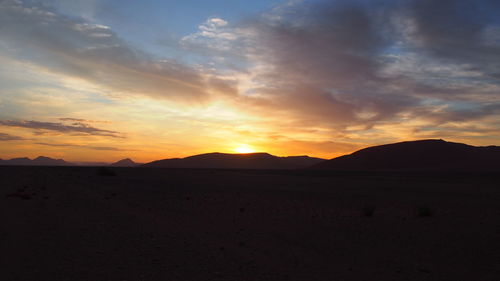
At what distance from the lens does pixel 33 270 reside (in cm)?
879

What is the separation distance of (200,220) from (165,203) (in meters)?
6.41

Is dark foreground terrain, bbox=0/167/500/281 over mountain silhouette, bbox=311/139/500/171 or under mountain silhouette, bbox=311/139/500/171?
under

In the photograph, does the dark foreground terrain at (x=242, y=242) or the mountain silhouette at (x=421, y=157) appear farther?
the mountain silhouette at (x=421, y=157)

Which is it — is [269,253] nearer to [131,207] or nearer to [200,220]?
[200,220]

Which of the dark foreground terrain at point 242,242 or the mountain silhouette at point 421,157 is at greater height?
the mountain silhouette at point 421,157

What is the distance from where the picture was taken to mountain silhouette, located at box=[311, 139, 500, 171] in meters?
115

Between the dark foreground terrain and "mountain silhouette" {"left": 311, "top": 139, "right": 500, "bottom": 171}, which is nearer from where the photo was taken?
the dark foreground terrain

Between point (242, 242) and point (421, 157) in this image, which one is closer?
point (242, 242)

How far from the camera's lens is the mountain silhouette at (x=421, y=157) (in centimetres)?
11516

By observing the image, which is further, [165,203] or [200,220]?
[165,203]

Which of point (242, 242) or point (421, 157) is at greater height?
point (421, 157)

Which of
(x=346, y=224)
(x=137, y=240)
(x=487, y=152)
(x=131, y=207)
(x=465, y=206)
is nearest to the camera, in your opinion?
(x=137, y=240)

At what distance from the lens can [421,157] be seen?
5098 inches

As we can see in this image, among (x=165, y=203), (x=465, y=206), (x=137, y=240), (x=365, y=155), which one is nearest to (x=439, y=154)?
(x=365, y=155)
